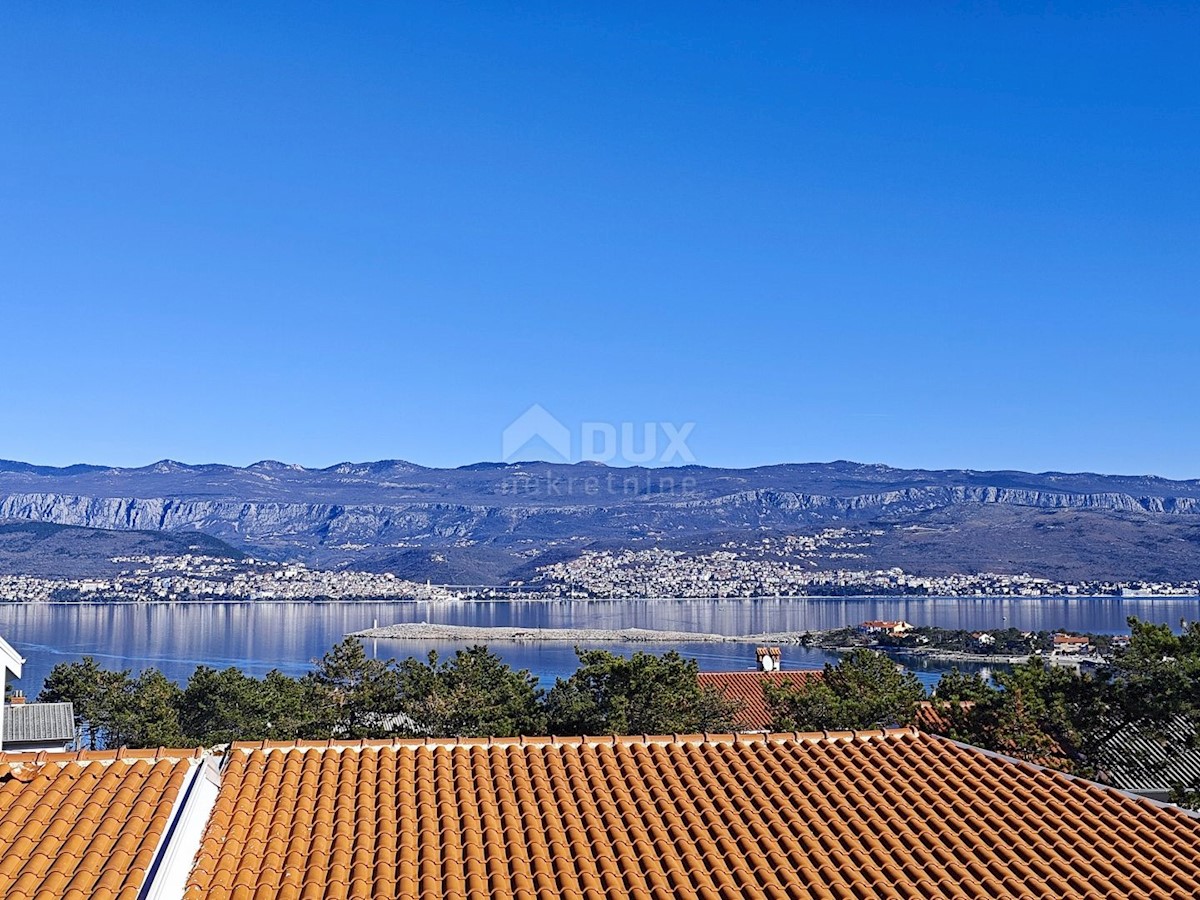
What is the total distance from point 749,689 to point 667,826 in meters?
16.6

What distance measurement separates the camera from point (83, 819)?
4805mm

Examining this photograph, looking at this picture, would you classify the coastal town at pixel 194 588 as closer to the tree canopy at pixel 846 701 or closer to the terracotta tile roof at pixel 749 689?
the terracotta tile roof at pixel 749 689

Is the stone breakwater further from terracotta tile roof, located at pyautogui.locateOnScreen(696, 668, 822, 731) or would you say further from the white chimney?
terracotta tile roof, located at pyautogui.locateOnScreen(696, 668, 822, 731)

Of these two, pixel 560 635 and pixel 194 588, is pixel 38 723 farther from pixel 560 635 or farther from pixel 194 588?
pixel 194 588

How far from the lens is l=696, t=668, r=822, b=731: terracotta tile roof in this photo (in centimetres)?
1978

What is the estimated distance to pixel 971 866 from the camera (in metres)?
5.02

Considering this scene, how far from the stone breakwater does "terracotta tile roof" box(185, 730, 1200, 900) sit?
86.1 meters

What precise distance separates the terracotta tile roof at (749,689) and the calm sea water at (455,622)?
108 feet

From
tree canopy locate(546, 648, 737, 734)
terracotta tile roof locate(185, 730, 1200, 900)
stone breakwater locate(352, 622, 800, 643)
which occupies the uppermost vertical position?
terracotta tile roof locate(185, 730, 1200, 900)

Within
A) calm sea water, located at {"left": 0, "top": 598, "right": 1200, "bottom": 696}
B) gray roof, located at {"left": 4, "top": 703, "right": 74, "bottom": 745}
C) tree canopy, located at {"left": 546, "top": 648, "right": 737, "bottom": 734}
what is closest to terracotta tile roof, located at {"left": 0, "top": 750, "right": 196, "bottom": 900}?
tree canopy, located at {"left": 546, "top": 648, "right": 737, "bottom": 734}

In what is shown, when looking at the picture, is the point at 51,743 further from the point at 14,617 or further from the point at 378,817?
the point at 14,617

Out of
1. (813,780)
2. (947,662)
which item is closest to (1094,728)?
(813,780)

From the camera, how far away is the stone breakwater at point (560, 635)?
9350cm

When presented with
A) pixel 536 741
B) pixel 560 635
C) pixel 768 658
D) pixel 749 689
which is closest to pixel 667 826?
pixel 536 741
